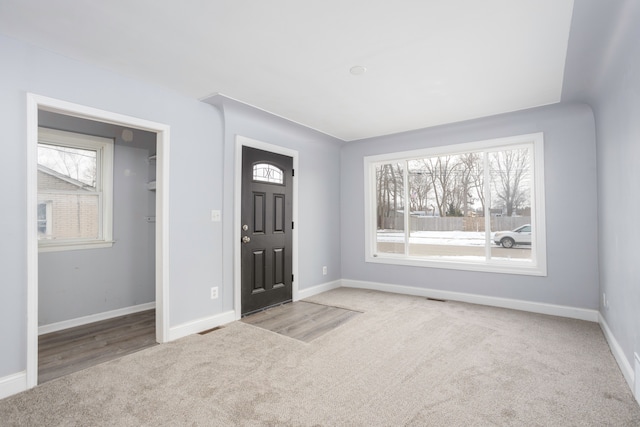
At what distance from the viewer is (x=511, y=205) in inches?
163

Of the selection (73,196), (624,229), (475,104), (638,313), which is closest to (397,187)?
(475,104)

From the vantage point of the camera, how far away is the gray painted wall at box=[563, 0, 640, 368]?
1980 millimetres

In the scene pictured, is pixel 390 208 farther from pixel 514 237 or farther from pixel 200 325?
pixel 200 325

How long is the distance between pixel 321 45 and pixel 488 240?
3347 millimetres

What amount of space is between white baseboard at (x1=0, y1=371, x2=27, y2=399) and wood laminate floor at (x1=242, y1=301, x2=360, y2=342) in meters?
1.87

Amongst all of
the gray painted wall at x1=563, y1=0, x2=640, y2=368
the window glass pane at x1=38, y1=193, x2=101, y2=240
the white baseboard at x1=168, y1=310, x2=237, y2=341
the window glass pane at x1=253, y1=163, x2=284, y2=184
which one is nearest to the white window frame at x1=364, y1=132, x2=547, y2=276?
the gray painted wall at x1=563, y1=0, x2=640, y2=368

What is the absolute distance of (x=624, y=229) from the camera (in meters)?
2.35

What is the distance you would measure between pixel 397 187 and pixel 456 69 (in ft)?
8.18

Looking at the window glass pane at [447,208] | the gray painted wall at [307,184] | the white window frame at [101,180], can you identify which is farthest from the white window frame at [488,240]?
the white window frame at [101,180]

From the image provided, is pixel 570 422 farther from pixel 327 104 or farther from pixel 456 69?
pixel 327 104

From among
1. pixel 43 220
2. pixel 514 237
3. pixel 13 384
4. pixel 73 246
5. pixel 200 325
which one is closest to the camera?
pixel 13 384

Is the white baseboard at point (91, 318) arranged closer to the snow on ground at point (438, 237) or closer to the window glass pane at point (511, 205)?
the snow on ground at point (438, 237)

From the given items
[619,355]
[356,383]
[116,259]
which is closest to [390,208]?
[619,355]

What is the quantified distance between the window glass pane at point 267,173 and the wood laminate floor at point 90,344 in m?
2.09
